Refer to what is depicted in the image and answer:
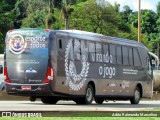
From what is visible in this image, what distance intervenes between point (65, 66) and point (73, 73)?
706mm

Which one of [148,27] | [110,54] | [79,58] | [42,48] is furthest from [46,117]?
[148,27]

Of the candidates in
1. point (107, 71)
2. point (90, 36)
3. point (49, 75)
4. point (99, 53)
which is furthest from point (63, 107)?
point (107, 71)

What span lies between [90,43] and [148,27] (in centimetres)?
9877

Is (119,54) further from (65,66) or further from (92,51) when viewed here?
(65,66)

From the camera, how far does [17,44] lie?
2614 centimetres

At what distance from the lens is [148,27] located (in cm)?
12619

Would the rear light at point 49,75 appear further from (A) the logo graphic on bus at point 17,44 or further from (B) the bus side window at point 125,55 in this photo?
(B) the bus side window at point 125,55

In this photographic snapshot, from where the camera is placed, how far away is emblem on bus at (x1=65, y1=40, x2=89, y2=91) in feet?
87.2

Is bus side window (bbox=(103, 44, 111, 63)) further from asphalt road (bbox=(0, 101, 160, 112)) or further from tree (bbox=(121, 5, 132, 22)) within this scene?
tree (bbox=(121, 5, 132, 22))

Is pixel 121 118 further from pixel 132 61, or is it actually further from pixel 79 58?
pixel 132 61

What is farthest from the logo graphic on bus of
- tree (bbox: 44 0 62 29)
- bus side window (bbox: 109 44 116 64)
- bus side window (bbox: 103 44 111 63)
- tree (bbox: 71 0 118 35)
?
tree (bbox: 71 0 118 35)

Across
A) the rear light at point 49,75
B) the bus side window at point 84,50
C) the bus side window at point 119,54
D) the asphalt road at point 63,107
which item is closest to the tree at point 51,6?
the bus side window at point 119,54

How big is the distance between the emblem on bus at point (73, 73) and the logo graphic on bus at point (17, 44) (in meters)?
1.79

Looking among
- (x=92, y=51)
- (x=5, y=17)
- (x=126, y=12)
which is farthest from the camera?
(x=126, y=12)
